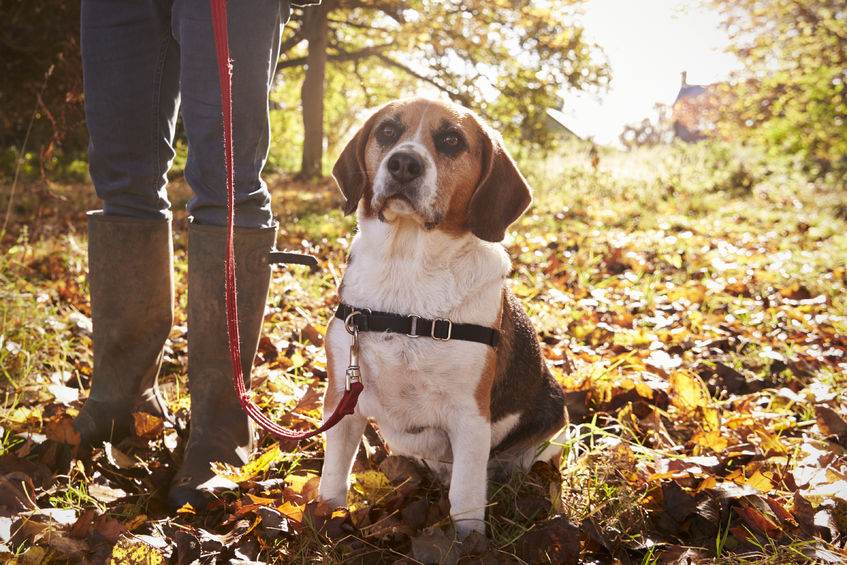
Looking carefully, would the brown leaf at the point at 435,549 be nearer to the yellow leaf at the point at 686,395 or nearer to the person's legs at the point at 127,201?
the person's legs at the point at 127,201

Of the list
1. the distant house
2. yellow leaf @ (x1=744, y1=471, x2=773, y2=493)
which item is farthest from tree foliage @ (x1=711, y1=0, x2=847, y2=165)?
yellow leaf @ (x1=744, y1=471, x2=773, y2=493)

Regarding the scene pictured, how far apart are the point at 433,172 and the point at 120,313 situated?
1.42 metres

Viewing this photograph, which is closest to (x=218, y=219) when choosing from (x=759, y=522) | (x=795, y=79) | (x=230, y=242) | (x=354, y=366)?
(x=230, y=242)

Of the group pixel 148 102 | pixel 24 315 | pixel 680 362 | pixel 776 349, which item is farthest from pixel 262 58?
pixel 776 349

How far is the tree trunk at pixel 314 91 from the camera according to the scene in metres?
13.0

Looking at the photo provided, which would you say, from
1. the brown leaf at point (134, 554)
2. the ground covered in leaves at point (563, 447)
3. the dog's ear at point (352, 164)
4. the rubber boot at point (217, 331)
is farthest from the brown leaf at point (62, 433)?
the dog's ear at point (352, 164)

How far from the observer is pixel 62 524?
1895mm

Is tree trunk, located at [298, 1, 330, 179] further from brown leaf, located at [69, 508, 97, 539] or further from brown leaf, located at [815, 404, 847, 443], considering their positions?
brown leaf, located at [69, 508, 97, 539]

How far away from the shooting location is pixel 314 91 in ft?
44.2

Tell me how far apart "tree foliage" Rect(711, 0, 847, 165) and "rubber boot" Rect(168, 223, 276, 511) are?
596 inches

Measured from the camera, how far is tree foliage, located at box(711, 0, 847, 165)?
13.7 meters

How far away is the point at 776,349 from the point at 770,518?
226 centimetres

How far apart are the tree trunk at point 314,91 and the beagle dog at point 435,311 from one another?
38.1ft

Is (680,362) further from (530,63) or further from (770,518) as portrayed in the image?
(530,63)
